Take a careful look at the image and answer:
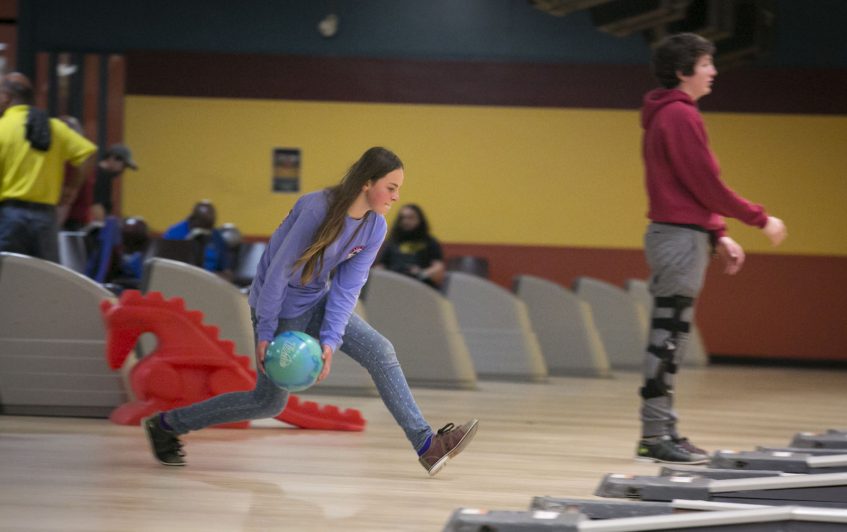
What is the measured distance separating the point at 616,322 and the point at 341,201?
7.13m

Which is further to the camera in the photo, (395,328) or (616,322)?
(616,322)

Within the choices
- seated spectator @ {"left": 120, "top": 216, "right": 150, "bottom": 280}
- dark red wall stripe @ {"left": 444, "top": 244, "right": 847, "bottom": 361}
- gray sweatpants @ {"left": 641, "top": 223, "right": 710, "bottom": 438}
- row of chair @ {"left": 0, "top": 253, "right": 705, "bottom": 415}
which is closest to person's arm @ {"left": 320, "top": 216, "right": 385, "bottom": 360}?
gray sweatpants @ {"left": 641, "top": 223, "right": 710, "bottom": 438}

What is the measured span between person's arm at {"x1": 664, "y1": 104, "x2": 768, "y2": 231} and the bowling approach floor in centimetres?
90

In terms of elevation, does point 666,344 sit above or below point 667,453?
above

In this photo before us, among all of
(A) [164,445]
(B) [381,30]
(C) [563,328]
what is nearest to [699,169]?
(A) [164,445]

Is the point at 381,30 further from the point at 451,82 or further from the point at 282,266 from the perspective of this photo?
the point at 282,266

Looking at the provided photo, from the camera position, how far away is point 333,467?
412cm

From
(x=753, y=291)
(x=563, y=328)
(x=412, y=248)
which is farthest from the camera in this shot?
(x=753, y=291)

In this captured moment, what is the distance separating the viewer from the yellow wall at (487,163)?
1238cm

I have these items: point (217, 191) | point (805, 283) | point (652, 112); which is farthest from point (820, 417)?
point (217, 191)

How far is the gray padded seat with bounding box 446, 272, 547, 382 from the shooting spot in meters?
8.44

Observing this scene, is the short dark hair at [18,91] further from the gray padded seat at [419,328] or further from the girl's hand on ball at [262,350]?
the girl's hand on ball at [262,350]

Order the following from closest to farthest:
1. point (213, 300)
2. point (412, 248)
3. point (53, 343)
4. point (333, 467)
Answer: point (333, 467), point (53, 343), point (213, 300), point (412, 248)

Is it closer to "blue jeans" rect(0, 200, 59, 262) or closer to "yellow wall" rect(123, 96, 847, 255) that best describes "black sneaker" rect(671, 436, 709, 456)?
"blue jeans" rect(0, 200, 59, 262)
